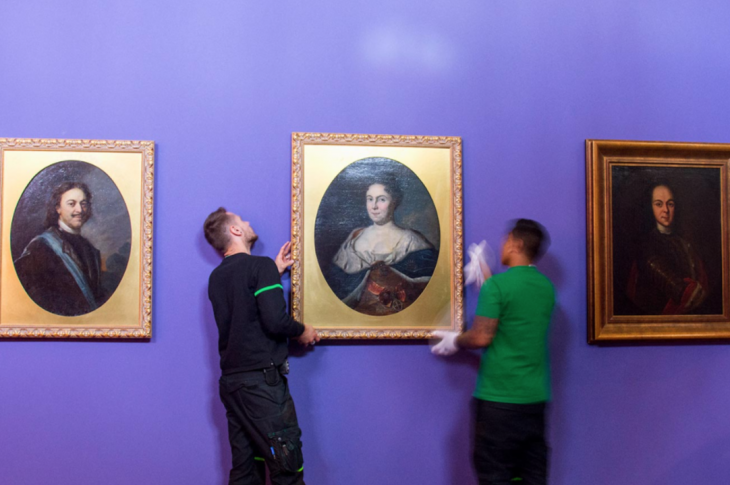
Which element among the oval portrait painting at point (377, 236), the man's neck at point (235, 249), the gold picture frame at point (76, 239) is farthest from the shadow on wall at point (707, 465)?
the gold picture frame at point (76, 239)

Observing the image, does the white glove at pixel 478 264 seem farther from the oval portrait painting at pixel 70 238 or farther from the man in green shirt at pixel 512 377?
the oval portrait painting at pixel 70 238

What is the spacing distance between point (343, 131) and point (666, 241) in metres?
1.91

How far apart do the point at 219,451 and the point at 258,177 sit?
1.48 metres

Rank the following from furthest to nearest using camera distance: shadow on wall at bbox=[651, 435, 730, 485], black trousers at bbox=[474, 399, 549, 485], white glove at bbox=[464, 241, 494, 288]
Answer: shadow on wall at bbox=[651, 435, 730, 485] < white glove at bbox=[464, 241, 494, 288] < black trousers at bbox=[474, 399, 549, 485]

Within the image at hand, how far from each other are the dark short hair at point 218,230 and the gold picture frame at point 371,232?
0.35m

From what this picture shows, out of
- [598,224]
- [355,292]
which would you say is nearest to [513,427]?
[355,292]

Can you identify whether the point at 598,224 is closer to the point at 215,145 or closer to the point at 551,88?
the point at 551,88

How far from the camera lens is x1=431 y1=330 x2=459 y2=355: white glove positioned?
8.67ft

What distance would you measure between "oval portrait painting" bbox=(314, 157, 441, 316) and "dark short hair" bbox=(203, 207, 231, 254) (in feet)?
1.52

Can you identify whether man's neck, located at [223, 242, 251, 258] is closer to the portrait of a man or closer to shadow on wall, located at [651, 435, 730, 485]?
the portrait of a man

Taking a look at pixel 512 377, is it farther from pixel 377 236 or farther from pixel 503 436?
pixel 377 236

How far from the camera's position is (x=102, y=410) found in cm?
282

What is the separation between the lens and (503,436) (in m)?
2.30

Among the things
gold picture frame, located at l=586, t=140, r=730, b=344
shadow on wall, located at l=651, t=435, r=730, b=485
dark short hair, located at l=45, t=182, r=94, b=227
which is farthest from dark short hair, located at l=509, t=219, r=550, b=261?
dark short hair, located at l=45, t=182, r=94, b=227
